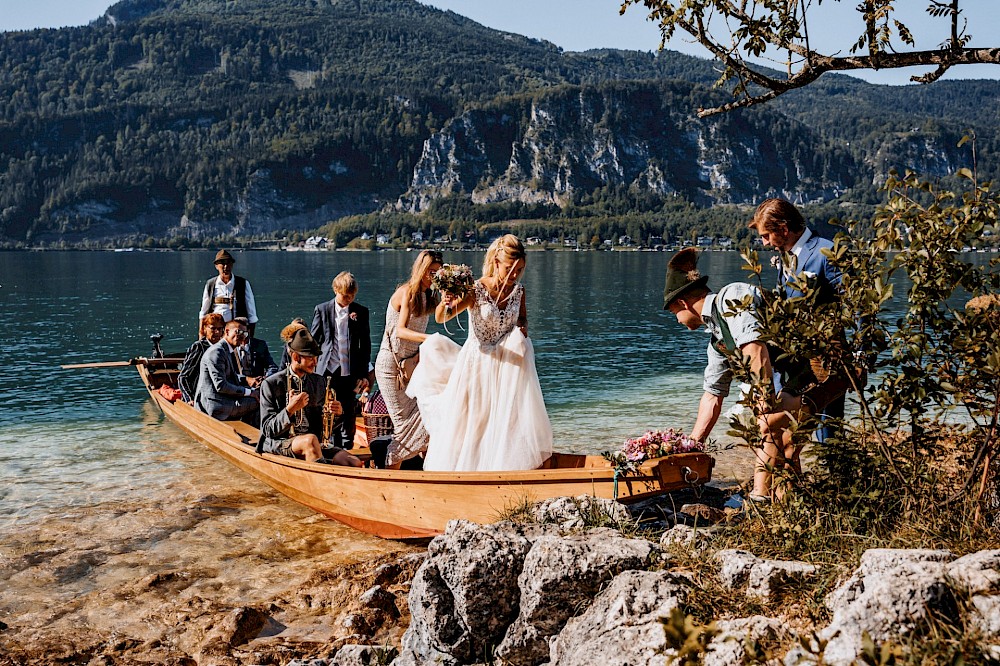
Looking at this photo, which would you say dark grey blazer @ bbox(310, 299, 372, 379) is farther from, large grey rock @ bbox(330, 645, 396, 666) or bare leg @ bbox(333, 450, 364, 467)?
large grey rock @ bbox(330, 645, 396, 666)

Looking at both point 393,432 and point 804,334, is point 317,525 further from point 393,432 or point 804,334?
point 804,334

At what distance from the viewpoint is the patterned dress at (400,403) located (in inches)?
336

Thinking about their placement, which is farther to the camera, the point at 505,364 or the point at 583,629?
the point at 505,364

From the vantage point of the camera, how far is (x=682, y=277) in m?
5.82

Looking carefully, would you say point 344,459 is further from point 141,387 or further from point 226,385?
point 141,387

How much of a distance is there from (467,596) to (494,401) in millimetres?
3082

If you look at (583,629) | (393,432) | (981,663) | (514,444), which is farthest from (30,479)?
(981,663)

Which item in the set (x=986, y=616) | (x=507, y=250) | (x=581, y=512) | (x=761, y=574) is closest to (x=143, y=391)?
(x=507, y=250)

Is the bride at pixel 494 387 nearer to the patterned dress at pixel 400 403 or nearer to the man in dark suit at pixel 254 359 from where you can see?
the patterned dress at pixel 400 403

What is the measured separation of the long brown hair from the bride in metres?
0.78

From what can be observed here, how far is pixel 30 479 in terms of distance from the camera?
10930 millimetres

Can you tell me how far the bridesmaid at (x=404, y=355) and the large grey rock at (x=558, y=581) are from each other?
13.6ft

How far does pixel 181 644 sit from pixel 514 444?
9.66 feet

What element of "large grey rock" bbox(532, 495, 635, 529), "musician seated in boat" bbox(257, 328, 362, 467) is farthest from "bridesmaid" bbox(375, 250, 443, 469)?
"large grey rock" bbox(532, 495, 635, 529)
